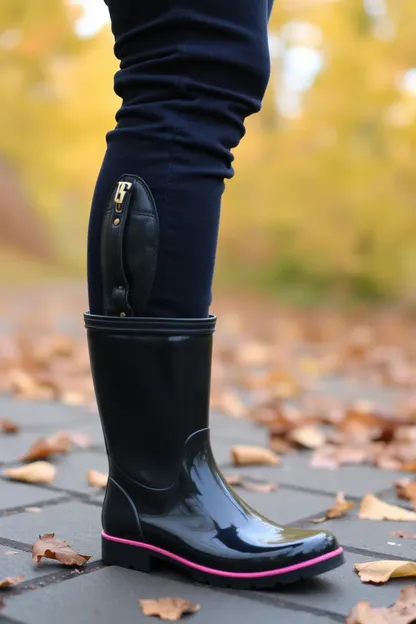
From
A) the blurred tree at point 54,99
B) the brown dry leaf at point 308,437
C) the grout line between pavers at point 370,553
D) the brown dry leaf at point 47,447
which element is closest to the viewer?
the grout line between pavers at point 370,553

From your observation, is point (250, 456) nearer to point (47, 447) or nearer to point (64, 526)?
point (47, 447)

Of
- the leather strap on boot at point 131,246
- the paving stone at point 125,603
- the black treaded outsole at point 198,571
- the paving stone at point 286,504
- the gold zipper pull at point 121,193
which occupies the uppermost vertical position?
the gold zipper pull at point 121,193

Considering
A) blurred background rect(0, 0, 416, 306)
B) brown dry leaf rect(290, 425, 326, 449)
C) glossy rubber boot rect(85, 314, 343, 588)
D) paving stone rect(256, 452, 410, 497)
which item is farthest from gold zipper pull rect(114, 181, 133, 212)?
blurred background rect(0, 0, 416, 306)

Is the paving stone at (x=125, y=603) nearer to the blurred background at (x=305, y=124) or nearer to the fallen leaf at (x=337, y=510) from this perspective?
the fallen leaf at (x=337, y=510)

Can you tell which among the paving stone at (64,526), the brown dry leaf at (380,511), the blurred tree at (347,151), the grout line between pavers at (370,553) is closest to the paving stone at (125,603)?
the paving stone at (64,526)

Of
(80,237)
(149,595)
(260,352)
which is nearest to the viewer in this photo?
(149,595)

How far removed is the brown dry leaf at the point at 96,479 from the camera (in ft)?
5.42

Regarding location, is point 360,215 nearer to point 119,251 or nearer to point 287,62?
point 287,62

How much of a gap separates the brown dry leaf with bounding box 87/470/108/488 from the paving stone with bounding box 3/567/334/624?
1.86 feet

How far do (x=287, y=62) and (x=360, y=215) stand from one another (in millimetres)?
1660

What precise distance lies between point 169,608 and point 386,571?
1.00 feet

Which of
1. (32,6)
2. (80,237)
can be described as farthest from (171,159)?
(80,237)

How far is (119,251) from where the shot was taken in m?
1.07

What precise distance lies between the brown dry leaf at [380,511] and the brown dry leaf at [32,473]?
23.5 inches
